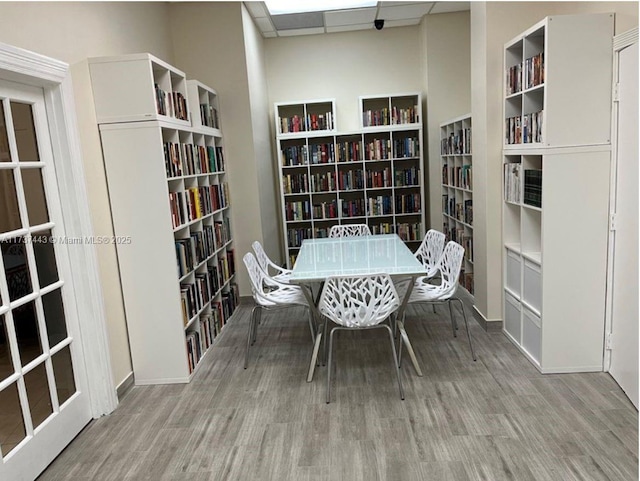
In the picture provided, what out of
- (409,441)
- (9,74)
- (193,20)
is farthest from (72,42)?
(409,441)

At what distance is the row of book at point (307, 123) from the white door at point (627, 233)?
366 cm

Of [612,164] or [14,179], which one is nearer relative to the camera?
[14,179]

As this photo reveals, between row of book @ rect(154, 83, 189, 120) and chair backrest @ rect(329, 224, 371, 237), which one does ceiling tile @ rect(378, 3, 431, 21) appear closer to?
chair backrest @ rect(329, 224, 371, 237)

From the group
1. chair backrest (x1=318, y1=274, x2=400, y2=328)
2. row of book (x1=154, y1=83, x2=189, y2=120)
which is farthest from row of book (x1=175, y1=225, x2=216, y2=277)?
chair backrest (x1=318, y1=274, x2=400, y2=328)

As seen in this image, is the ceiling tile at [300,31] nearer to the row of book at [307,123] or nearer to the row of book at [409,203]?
the row of book at [307,123]

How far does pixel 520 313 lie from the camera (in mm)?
3650

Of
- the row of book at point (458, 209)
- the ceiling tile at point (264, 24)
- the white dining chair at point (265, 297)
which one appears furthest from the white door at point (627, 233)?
the ceiling tile at point (264, 24)

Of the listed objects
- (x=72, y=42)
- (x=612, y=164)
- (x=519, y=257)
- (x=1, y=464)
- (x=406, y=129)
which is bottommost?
(x=1, y=464)

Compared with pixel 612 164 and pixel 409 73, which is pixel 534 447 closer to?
→ pixel 612 164

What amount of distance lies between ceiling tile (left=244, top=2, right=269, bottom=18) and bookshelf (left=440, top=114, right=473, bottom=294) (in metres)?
2.47

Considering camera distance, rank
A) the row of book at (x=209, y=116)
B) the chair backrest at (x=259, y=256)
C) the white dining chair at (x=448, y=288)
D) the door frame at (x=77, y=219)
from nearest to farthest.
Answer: the door frame at (x=77, y=219) → the white dining chair at (x=448, y=288) → the chair backrest at (x=259, y=256) → the row of book at (x=209, y=116)

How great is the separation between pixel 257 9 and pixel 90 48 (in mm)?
2515

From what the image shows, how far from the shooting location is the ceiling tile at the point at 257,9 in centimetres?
499

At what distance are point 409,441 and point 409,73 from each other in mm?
5047
